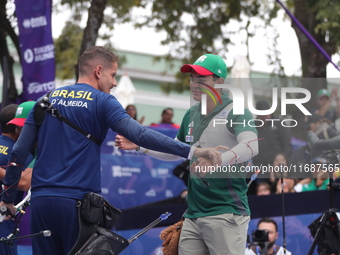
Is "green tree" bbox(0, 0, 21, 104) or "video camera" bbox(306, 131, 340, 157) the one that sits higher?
"green tree" bbox(0, 0, 21, 104)

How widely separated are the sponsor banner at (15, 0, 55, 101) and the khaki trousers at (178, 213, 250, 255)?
505 cm

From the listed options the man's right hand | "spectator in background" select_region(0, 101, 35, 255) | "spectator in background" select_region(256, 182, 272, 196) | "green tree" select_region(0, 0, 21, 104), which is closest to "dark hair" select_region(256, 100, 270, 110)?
the man's right hand

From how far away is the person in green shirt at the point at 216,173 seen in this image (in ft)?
16.5

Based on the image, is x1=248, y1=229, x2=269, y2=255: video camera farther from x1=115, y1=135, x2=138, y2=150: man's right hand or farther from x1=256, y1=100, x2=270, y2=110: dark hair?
x1=115, y1=135, x2=138, y2=150: man's right hand

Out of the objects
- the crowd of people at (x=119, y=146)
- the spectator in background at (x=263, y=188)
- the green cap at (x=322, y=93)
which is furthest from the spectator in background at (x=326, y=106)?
the spectator in background at (x=263, y=188)

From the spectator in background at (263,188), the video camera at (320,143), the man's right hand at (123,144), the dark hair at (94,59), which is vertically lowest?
the spectator in background at (263,188)

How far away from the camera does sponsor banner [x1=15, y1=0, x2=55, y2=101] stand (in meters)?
9.74

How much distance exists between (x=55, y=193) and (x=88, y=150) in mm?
374

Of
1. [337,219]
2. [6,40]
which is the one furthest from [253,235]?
[6,40]

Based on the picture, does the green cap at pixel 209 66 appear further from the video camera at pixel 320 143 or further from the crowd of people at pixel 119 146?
the video camera at pixel 320 143

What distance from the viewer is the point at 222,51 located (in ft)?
58.2

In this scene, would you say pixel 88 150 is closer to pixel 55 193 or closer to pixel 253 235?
pixel 55 193

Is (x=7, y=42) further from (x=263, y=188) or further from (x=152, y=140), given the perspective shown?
(x=152, y=140)

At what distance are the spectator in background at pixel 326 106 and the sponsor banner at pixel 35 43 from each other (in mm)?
4417
